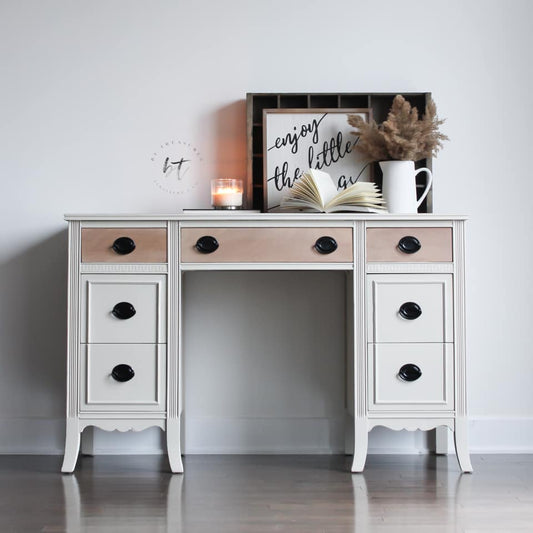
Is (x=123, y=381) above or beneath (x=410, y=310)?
beneath

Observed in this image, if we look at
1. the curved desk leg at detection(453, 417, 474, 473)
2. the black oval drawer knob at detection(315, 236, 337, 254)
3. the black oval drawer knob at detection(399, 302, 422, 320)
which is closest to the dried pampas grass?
the black oval drawer knob at detection(315, 236, 337, 254)

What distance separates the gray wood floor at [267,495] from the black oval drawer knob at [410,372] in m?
0.33

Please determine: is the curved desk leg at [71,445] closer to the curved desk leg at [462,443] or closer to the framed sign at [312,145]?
the framed sign at [312,145]

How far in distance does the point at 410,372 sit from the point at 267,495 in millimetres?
616

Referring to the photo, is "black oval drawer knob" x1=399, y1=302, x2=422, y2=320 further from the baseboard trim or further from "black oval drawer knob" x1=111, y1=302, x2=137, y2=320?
"black oval drawer knob" x1=111, y1=302, x2=137, y2=320

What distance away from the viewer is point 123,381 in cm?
243

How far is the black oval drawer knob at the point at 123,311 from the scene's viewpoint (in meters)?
2.43

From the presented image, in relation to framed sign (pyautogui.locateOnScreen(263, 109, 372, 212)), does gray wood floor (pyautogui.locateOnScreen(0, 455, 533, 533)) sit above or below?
below

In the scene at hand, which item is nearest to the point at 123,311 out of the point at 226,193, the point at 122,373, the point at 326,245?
the point at 122,373

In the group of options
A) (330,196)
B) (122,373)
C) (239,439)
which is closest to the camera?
(122,373)

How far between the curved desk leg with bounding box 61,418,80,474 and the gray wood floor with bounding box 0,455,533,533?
0.04 meters

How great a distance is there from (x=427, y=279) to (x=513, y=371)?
67cm

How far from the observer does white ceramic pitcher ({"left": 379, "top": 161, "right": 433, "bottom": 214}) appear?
2.62 m

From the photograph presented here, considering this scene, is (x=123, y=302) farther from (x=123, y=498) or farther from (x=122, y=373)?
(x=123, y=498)
